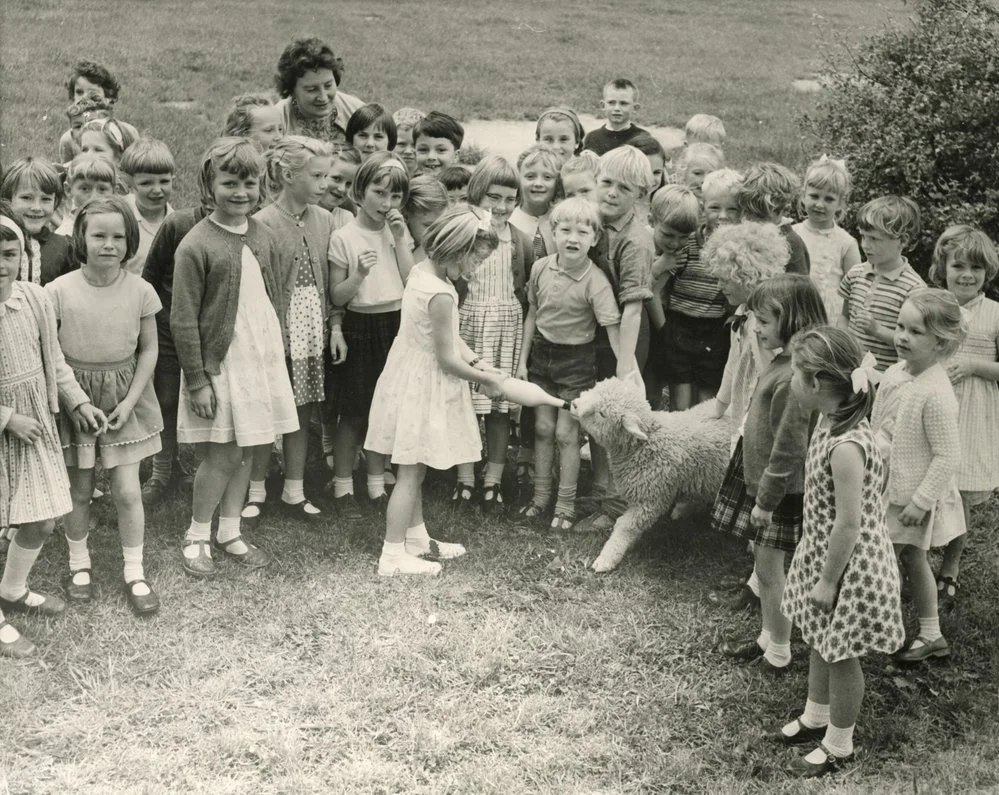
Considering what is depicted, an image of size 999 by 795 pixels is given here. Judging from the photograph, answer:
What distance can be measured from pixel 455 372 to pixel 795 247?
6.32 feet

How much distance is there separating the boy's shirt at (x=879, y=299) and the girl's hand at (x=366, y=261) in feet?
8.39

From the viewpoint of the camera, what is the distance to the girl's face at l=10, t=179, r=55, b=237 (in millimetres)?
5145

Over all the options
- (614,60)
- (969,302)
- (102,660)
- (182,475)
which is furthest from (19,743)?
(614,60)

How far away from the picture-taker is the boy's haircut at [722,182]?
5.75 meters

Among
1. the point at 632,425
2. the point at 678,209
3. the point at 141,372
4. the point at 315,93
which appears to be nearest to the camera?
the point at 141,372

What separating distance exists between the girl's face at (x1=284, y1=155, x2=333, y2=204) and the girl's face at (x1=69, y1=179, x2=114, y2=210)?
1017 mm

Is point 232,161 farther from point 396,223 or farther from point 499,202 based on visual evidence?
point 499,202

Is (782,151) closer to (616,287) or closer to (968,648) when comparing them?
(616,287)

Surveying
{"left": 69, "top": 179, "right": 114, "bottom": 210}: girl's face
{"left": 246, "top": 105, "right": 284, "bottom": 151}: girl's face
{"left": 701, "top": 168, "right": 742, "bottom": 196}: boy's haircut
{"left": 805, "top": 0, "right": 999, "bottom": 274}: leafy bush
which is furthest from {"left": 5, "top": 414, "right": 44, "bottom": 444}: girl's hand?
{"left": 805, "top": 0, "right": 999, "bottom": 274}: leafy bush

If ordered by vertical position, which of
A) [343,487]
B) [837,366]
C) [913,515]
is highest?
[837,366]

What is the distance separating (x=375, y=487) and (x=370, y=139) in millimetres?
2238

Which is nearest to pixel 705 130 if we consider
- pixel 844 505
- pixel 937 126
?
pixel 937 126

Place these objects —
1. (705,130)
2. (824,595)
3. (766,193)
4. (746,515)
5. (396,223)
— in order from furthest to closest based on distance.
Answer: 1. (705,130)
2. (396,223)
3. (766,193)
4. (746,515)
5. (824,595)

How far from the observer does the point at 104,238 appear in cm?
466
